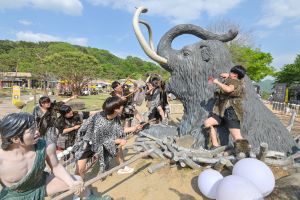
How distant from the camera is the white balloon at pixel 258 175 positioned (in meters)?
2.88

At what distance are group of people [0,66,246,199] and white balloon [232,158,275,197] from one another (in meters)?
0.67

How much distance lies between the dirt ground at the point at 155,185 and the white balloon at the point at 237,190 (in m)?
0.78

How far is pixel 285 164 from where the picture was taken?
140 inches

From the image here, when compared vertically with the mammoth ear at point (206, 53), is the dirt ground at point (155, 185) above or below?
below

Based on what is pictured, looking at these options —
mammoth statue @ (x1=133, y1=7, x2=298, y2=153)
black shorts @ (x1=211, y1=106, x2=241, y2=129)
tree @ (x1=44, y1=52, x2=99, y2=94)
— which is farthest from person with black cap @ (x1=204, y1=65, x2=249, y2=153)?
tree @ (x1=44, y1=52, x2=99, y2=94)

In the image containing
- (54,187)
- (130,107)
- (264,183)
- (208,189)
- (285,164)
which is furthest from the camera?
(130,107)

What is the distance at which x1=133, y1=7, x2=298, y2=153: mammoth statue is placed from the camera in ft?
13.3

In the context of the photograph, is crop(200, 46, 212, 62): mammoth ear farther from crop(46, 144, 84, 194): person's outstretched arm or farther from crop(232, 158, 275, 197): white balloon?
crop(46, 144, 84, 194): person's outstretched arm

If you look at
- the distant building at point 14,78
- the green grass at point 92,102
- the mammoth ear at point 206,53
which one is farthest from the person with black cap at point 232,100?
the distant building at point 14,78

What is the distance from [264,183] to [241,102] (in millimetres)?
1293

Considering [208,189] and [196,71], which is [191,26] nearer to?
[196,71]

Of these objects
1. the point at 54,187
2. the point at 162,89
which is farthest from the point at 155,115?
the point at 54,187

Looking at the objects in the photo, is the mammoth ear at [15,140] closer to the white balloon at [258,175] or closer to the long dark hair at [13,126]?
the long dark hair at [13,126]

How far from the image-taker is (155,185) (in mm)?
3801
